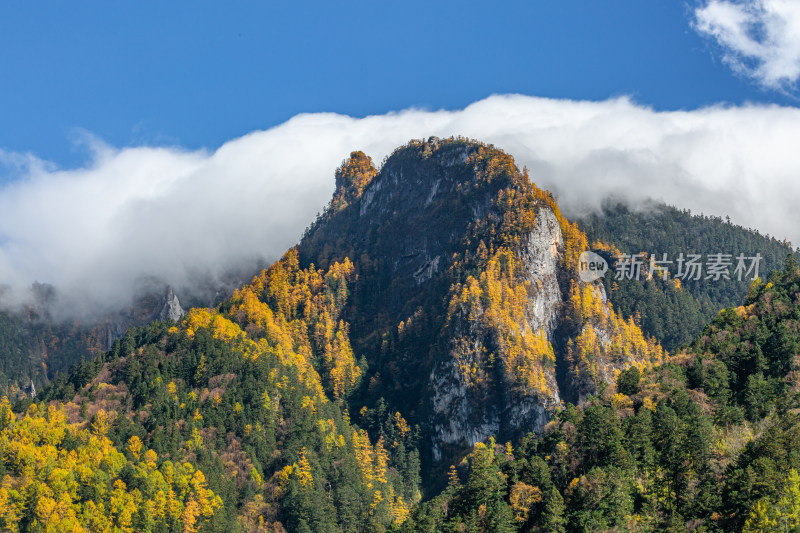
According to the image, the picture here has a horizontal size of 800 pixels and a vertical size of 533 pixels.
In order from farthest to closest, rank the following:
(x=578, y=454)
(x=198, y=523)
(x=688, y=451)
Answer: (x=198, y=523), (x=578, y=454), (x=688, y=451)

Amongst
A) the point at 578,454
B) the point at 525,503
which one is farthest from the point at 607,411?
A: the point at 525,503

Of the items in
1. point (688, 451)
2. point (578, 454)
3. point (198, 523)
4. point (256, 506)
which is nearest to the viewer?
point (688, 451)

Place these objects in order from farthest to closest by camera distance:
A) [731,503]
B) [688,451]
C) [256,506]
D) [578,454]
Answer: [256,506]
[578,454]
[688,451]
[731,503]

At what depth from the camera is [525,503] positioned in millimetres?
135875

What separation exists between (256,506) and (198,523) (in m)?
14.7

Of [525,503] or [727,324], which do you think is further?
[727,324]

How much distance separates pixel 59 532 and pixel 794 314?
385 ft

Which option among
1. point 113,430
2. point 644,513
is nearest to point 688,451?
point 644,513

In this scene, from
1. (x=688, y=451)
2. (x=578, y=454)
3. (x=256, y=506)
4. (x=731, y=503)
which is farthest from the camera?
(x=256, y=506)

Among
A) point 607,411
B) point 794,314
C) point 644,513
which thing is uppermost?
point 794,314

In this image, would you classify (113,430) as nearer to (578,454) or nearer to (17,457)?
(17,457)

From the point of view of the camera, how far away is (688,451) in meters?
133

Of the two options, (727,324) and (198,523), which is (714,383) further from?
(198,523)

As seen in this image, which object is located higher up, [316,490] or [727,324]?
[727,324]
